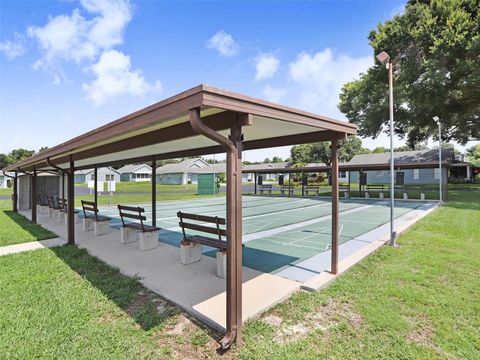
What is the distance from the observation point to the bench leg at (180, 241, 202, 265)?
17.1 ft

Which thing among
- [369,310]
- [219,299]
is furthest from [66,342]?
[369,310]

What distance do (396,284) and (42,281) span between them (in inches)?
226

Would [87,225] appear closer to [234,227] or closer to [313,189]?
[234,227]

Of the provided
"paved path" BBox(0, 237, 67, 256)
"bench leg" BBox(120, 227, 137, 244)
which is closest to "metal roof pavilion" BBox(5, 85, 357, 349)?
"bench leg" BBox(120, 227, 137, 244)

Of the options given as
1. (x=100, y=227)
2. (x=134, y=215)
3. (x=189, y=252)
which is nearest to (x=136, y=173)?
Answer: (x=100, y=227)

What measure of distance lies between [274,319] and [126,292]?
222 cm

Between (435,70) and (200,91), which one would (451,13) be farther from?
(200,91)

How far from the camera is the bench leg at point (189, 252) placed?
520cm

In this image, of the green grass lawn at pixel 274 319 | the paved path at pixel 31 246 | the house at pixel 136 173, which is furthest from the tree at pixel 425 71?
the house at pixel 136 173

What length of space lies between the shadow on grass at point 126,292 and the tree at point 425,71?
17.8 metres

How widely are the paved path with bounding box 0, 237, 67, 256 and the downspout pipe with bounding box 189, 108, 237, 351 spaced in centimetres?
609

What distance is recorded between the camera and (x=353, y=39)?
10.4 metres

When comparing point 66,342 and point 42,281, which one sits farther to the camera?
point 42,281

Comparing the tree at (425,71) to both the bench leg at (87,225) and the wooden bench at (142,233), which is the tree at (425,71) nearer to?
the wooden bench at (142,233)
